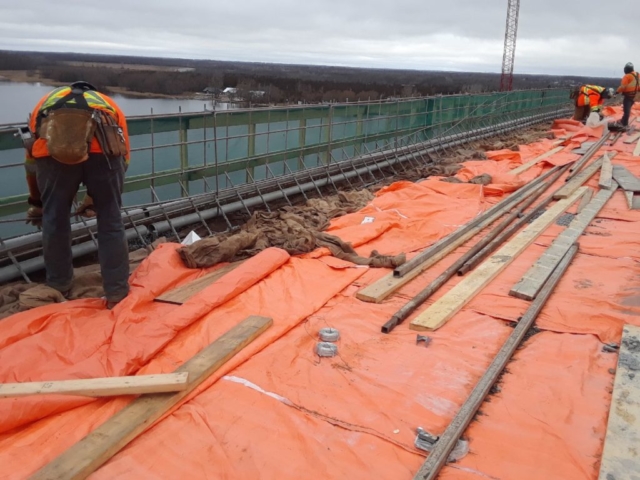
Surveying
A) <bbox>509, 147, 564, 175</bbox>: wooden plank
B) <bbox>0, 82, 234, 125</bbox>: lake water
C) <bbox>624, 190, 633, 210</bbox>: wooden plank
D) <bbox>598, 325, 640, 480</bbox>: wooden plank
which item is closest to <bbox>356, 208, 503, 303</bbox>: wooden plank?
<bbox>598, 325, 640, 480</bbox>: wooden plank

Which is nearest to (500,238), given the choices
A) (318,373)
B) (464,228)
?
(464,228)

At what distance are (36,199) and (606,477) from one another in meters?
4.55

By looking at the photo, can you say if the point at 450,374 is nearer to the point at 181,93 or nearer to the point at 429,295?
the point at 429,295

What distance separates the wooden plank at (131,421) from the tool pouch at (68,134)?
1.71 metres

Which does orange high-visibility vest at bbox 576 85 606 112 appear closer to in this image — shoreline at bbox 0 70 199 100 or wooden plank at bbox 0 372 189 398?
shoreline at bbox 0 70 199 100

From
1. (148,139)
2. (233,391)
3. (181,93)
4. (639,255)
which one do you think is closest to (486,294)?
(639,255)

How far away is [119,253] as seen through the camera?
4.35 meters

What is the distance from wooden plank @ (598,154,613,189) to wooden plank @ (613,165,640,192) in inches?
3.8

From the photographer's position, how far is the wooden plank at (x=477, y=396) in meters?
2.63

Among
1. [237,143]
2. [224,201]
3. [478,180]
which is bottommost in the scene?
[224,201]

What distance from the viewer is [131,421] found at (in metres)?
2.88

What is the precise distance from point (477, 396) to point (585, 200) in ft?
20.3

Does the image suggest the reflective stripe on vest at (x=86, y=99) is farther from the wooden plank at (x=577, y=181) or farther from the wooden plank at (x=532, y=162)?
the wooden plank at (x=532, y=162)

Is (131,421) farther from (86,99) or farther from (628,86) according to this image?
(628,86)
